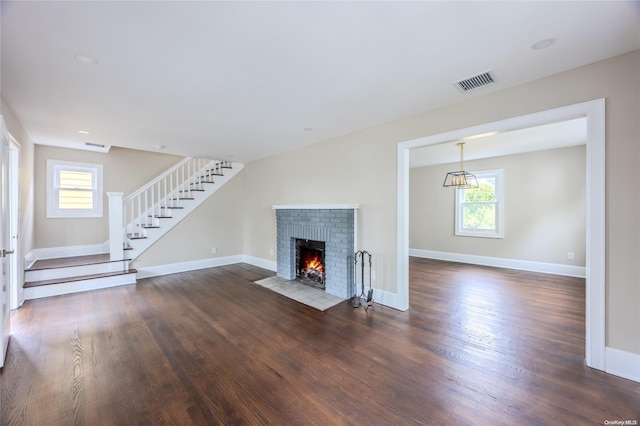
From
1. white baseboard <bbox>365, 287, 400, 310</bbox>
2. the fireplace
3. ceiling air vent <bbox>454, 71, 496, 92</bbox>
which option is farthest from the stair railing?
ceiling air vent <bbox>454, 71, 496, 92</bbox>

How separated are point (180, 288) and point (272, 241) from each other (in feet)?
6.70

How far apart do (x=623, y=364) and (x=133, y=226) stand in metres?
7.26

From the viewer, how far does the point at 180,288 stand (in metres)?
4.52

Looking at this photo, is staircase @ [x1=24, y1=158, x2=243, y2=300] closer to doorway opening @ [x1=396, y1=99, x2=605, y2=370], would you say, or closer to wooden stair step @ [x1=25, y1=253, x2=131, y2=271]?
wooden stair step @ [x1=25, y1=253, x2=131, y2=271]

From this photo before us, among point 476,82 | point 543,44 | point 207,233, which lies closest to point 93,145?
point 207,233

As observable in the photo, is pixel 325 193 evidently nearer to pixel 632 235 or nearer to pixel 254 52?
pixel 254 52

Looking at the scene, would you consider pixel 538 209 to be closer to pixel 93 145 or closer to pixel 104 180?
pixel 93 145

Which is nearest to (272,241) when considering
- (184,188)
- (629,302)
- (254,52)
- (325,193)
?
(325,193)

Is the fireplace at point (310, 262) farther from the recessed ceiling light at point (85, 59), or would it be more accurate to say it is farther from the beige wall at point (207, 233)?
the recessed ceiling light at point (85, 59)

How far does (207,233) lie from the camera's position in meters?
6.14

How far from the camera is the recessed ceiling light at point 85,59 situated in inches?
81.4

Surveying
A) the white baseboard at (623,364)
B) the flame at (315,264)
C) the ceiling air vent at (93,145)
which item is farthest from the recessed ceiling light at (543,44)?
the ceiling air vent at (93,145)

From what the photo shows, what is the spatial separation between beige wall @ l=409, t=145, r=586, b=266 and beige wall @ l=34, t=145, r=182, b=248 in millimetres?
7889

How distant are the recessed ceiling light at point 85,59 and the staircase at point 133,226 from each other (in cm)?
325
